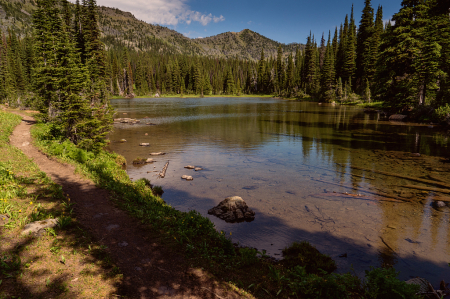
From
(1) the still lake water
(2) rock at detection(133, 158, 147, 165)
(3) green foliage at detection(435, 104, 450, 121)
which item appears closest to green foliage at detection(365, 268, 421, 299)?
(1) the still lake water

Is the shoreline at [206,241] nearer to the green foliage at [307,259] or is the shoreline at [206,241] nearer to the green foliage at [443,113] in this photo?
the green foliage at [307,259]

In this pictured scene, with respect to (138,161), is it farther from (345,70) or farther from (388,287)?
(345,70)

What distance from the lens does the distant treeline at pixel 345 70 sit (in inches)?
1486

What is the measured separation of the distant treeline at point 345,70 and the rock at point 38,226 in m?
19.1

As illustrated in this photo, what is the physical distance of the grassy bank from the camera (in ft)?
17.3

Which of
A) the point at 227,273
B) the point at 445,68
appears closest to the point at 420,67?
the point at 445,68

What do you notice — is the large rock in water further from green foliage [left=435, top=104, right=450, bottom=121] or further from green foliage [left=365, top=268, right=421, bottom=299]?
green foliage [left=435, top=104, right=450, bottom=121]

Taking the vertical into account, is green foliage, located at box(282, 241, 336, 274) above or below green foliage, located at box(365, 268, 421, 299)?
below

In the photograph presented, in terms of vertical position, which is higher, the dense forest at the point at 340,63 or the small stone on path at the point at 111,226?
the dense forest at the point at 340,63

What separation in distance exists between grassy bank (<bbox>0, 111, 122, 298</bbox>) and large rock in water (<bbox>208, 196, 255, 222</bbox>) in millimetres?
5925

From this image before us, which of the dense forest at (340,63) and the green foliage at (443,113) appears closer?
the dense forest at (340,63)

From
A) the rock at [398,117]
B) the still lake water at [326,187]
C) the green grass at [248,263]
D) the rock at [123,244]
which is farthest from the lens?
the rock at [398,117]

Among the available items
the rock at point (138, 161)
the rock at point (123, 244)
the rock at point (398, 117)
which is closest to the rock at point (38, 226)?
the rock at point (123, 244)

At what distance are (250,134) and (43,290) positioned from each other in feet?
101
